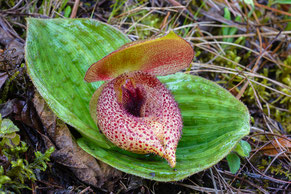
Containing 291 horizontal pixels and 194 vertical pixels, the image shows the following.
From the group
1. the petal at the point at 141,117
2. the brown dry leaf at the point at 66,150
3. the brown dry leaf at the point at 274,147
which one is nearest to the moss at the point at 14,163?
the brown dry leaf at the point at 66,150

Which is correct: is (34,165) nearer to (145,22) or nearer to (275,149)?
(275,149)

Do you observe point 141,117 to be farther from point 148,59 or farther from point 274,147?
point 274,147

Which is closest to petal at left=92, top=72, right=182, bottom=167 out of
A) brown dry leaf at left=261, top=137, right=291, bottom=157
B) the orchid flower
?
the orchid flower

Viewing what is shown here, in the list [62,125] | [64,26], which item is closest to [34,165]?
[62,125]

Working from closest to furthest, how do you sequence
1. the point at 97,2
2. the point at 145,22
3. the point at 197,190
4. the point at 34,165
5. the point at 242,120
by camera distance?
the point at 34,165 < the point at 242,120 < the point at 197,190 < the point at 97,2 < the point at 145,22

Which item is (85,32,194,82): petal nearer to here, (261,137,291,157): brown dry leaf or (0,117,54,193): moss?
(0,117,54,193): moss

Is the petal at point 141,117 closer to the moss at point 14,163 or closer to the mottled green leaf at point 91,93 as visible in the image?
the mottled green leaf at point 91,93
